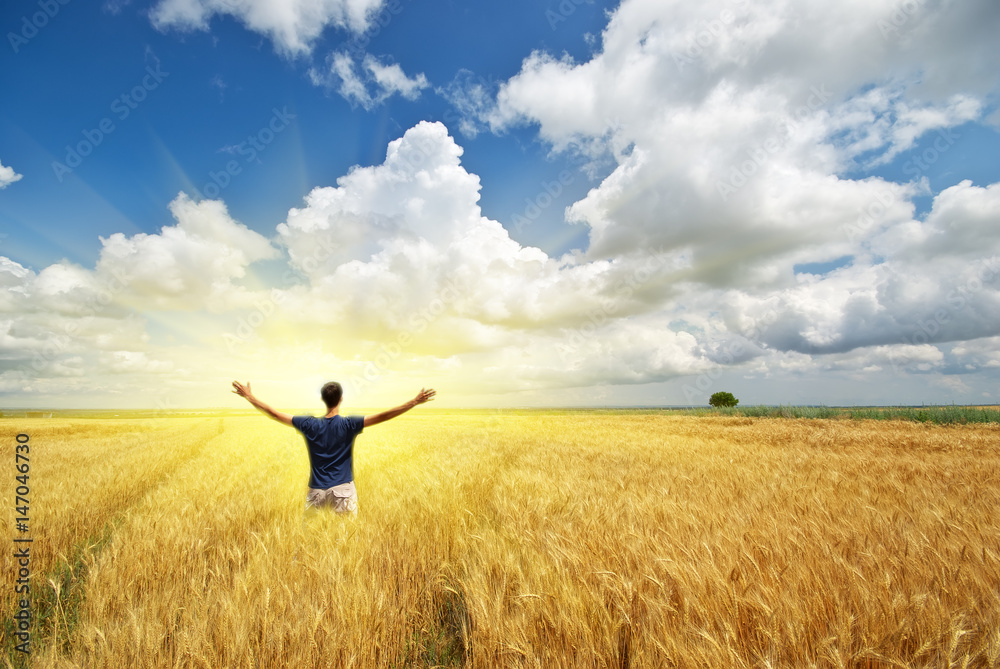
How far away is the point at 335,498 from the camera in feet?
15.1

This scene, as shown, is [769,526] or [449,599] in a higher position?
[769,526]

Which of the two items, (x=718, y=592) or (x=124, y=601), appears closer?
(x=718, y=592)

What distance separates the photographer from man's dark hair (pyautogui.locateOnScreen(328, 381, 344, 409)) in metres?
4.54

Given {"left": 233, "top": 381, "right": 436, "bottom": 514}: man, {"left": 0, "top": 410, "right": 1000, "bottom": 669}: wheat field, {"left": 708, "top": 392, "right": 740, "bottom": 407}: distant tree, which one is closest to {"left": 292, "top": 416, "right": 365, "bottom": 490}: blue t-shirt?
{"left": 233, "top": 381, "right": 436, "bottom": 514}: man

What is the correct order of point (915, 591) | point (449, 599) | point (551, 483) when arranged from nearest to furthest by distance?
1. point (915, 591)
2. point (449, 599)
3. point (551, 483)

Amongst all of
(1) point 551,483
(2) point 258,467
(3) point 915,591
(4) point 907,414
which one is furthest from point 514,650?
(4) point 907,414

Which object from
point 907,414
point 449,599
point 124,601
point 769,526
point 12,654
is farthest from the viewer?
point 907,414

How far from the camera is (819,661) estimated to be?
1.93 meters

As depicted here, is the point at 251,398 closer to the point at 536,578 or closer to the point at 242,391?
the point at 242,391

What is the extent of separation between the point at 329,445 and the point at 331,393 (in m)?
0.59

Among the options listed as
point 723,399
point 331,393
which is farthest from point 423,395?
point 723,399

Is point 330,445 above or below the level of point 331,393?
below

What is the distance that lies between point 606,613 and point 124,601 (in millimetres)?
3311

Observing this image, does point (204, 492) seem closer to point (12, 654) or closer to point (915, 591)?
point (12, 654)
